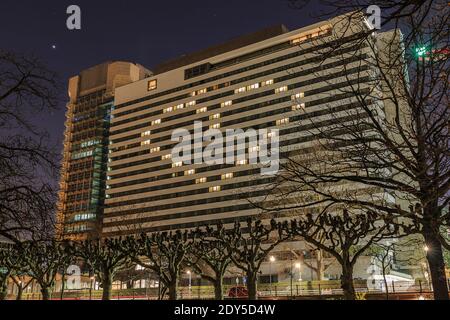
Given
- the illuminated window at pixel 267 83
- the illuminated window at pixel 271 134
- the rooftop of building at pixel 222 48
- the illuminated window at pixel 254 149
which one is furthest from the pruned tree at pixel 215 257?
the rooftop of building at pixel 222 48

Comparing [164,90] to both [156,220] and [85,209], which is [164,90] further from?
[85,209]

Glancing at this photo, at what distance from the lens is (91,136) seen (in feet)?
573

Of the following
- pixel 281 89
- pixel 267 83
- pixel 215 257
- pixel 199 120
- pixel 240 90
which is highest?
Answer: pixel 240 90

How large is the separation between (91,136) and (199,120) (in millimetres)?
56856

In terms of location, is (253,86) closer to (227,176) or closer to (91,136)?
→ (227,176)

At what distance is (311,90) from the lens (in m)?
112

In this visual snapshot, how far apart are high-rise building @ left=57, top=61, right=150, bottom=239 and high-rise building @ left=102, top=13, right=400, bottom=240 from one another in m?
13.2

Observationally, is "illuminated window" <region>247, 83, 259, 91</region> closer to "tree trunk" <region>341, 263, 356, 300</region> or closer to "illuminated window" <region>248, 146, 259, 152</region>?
"illuminated window" <region>248, 146, 259, 152</region>

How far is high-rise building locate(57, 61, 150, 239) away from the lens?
552ft

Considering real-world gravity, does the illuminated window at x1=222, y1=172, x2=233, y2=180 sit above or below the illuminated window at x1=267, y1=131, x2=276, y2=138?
below

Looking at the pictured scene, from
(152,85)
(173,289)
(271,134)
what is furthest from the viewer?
(152,85)

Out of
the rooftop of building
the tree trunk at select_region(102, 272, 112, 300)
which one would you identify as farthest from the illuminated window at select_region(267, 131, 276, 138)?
the tree trunk at select_region(102, 272, 112, 300)

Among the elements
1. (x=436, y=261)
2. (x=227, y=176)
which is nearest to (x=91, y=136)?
(x=227, y=176)
